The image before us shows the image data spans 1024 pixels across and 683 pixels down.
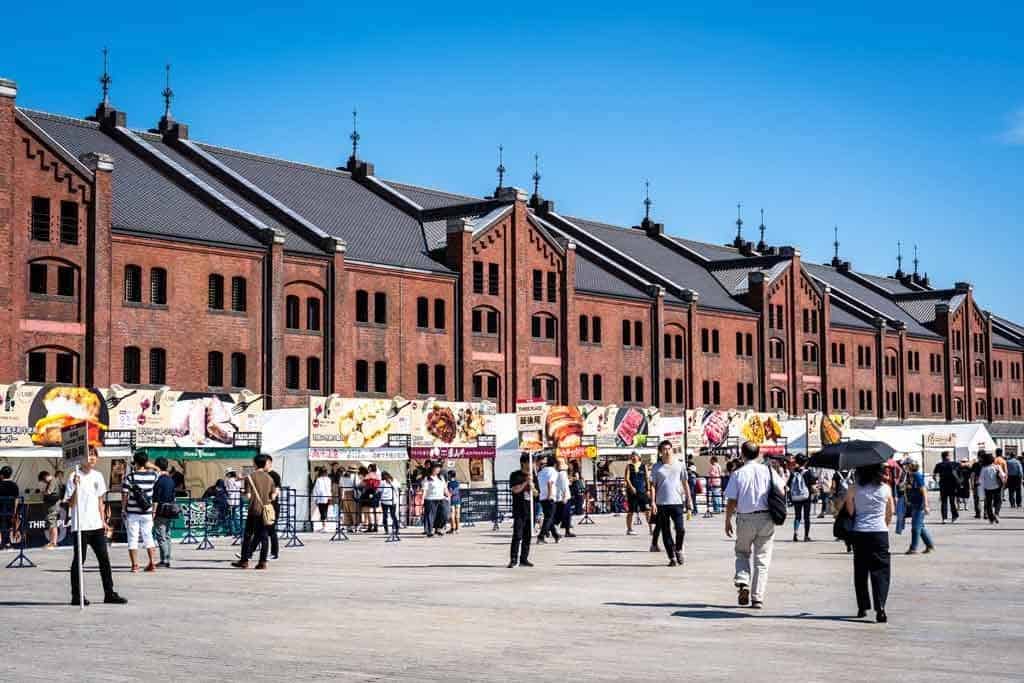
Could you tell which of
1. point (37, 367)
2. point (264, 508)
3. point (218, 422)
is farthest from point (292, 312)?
point (264, 508)

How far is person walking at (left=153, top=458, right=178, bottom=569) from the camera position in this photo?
23.6 meters

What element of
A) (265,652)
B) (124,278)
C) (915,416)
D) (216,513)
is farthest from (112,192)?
(915,416)

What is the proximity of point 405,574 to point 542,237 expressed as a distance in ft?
135

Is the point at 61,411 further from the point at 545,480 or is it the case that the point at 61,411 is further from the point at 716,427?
the point at 716,427

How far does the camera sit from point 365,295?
54.8 metres

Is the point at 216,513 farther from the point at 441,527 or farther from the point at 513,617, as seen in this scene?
the point at 513,617

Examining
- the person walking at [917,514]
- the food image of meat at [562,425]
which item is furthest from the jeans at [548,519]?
the food image of meat at [562,425]

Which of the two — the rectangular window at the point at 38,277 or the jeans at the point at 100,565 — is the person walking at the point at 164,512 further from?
the rectangular window at the point at 38,277

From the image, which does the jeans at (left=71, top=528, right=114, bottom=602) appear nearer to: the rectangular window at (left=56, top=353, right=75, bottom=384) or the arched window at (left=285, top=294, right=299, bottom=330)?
the rectangular window at (left=56, top=353, right=75, bottom=384)

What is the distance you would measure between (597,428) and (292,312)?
40.0ft

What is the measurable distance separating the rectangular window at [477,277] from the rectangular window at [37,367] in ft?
66.8

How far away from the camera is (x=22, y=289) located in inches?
1713

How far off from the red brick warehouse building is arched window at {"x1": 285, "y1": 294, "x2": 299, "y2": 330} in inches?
2.7

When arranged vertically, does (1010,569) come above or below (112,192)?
below
